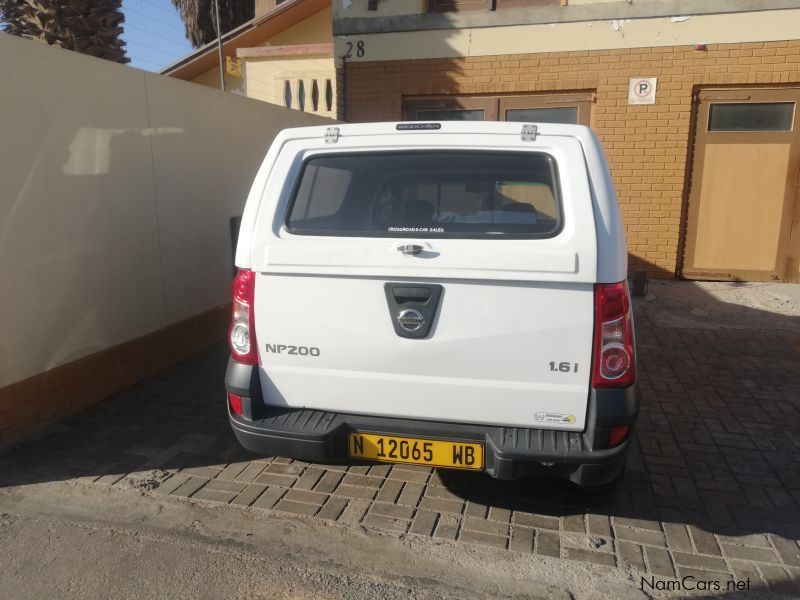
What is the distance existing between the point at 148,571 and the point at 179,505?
22.0 inches

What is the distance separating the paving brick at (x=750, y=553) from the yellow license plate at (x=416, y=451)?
49.2 inches

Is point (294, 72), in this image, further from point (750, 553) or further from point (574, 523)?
point (750, 553)

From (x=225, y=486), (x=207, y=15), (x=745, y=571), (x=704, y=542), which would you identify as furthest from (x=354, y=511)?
(x=207, y=15)

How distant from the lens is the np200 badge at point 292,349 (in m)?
2.96

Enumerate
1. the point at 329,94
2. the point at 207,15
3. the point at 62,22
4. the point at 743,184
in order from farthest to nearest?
the point at 207,15, the point at 329,94, the point at 62,22, the point at 743,184

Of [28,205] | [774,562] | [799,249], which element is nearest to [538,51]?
[799,249]

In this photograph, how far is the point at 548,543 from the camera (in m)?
3.04

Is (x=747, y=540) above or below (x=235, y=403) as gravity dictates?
below

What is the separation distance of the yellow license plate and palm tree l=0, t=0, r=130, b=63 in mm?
9786

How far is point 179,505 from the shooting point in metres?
3.38

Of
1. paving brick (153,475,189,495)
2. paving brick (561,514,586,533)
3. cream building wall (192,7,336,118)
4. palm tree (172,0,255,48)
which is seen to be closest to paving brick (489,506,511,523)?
paving brick (561,514,586,533)

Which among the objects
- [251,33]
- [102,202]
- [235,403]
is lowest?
[235,403]

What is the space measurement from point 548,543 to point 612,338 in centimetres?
108

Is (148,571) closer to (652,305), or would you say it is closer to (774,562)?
(774,562)
